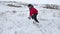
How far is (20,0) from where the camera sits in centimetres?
2261

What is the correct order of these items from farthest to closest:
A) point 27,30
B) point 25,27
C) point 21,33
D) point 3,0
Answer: point 3,0 < point 25,27 < point 27,30 < point 21,33

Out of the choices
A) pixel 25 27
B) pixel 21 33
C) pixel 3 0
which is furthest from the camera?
pixel 3 0

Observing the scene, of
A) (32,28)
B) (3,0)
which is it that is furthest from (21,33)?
(3,0)

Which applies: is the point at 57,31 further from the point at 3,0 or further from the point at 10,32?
the point at 3,0

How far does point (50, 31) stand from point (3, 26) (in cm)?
276

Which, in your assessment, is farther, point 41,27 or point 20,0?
point 20,0

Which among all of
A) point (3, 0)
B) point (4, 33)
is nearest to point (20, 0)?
point (3, 0)

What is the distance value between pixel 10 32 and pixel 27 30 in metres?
0.94

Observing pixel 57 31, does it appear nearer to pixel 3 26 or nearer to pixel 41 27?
pixel 41 27

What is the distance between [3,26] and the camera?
991cm

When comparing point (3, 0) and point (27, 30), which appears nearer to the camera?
point (27, 30)

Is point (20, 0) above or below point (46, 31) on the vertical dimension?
below

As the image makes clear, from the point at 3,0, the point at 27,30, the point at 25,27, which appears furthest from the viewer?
the point at 3,0

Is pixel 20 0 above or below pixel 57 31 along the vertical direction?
below
